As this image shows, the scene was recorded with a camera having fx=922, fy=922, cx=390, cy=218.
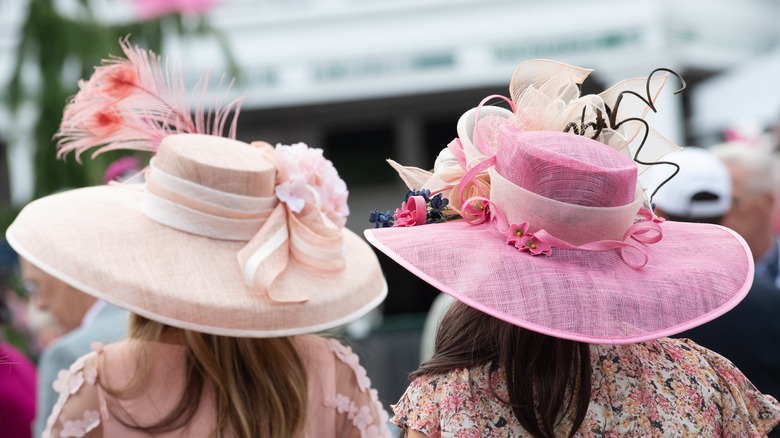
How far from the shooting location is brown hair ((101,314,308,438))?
2281 mm

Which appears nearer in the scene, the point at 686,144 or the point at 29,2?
the point at 29,2

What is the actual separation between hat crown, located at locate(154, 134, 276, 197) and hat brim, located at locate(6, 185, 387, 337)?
0.50 ft

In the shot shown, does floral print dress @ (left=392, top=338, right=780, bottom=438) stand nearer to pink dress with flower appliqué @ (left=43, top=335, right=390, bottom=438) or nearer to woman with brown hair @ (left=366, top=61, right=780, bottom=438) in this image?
woman with brown hair @ (left=366, top=61, right=780, bottom=438)

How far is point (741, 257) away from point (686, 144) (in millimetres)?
9344

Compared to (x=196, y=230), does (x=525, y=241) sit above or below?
above

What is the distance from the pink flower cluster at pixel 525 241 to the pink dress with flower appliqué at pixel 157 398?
91 cm

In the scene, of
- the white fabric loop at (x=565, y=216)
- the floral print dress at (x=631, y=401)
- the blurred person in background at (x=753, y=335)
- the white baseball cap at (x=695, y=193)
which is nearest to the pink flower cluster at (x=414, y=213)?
the white fabric loop at (x=565, y=216)

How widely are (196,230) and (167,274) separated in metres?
0.16

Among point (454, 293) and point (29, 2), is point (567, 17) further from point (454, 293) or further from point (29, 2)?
point (454, 293)

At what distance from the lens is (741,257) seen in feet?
6.00

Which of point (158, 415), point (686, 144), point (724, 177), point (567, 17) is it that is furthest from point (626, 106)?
point (686, 144)

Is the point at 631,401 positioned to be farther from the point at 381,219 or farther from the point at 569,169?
the point at 381,219

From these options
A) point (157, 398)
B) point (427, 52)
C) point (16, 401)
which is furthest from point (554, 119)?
point (427, 52)

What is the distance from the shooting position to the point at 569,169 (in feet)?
5.60
